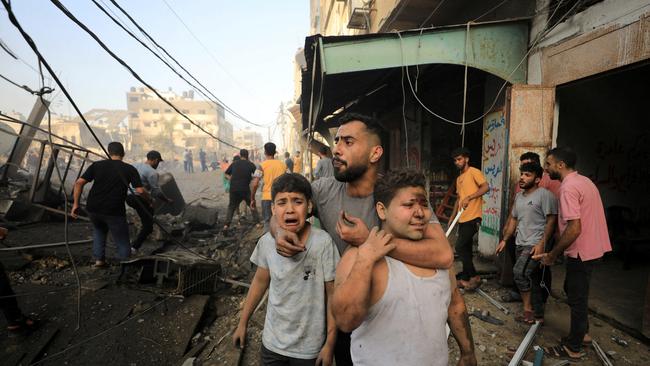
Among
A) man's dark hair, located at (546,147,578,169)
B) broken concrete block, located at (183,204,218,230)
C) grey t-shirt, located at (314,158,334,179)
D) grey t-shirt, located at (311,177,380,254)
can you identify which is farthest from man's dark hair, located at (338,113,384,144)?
broken concrete block, located at (183,204,218,230)

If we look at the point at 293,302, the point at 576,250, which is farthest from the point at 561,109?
the point at 293,302

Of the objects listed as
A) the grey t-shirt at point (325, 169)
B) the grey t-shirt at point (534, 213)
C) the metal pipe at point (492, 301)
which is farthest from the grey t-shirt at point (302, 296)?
the grey t-shirt at point (325, 169)

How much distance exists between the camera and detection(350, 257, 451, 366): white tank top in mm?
1235

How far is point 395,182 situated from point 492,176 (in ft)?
14.7

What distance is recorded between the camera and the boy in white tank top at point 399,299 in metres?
1.17

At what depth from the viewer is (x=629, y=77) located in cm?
554

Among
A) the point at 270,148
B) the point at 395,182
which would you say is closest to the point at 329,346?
the point at 395,182

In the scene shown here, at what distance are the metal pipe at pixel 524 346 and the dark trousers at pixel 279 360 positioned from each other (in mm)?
2074

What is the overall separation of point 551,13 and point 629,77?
3.21 meters

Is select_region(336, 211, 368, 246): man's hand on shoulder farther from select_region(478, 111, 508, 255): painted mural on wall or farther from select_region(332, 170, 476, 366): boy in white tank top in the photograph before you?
select_region(478, 111, 508, 255): painted mural on wall

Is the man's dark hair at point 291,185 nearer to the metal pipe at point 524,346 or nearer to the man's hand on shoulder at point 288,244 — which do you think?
the man's hand on shoulder at point 288,244

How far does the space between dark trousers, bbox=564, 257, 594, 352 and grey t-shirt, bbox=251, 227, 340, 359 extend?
2.47 meters

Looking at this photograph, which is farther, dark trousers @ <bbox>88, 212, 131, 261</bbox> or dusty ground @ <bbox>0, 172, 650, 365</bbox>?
dark trousers @ <bbox>88, 212, 131, 261</bbox>

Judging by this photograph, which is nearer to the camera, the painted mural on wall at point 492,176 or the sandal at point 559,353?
the sandal at point 559,353
